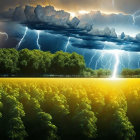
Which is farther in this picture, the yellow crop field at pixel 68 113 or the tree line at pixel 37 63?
the tree line at pixel 37 63

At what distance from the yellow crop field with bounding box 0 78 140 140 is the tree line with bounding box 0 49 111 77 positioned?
78653 mm

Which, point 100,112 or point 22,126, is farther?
point 100,112

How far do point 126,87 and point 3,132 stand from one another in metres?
14.2

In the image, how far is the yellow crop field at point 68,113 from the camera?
958 inches

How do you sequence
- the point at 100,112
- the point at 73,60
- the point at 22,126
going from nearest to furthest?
the point at 22,126
the point at 100,112
the point at 73,60

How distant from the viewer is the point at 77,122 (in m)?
25.4

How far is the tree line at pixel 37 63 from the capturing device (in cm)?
11061

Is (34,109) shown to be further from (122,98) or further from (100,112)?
(122,98)

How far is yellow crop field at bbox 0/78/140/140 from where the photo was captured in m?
24.3

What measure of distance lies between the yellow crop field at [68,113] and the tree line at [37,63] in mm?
78653

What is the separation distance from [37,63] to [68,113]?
90256 mm

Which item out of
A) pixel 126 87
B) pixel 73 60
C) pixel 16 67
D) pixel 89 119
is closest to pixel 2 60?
pixel 16 67

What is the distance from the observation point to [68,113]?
86.4 feet

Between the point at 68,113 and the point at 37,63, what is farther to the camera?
the point at 37,63
